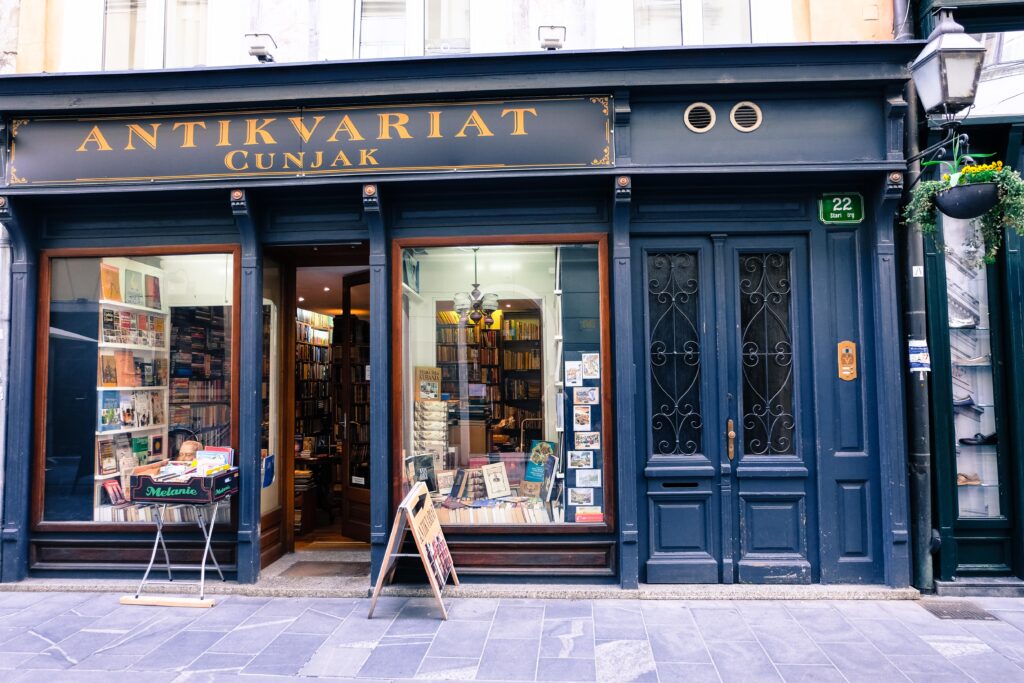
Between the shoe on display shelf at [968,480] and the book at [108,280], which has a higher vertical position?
the book at [108,280]

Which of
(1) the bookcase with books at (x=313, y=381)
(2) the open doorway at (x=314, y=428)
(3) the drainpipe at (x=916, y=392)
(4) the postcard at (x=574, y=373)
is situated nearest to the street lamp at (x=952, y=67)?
(3) the drainpipe at (x=916, y=392)

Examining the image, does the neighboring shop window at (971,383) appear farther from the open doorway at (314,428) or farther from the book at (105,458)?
the book at (105,458)

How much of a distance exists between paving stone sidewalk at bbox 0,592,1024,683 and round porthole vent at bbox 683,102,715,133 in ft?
14.7

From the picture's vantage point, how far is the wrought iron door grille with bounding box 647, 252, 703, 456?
232 inches

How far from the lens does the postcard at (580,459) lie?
603 centimetres

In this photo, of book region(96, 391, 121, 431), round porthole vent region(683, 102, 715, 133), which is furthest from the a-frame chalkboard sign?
round porthole vent region(683, 102, 715, 133)

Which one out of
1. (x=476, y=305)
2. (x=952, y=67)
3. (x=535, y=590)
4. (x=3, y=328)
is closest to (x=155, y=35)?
(x=3, y=328)

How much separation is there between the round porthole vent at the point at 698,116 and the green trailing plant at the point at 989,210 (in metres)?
1.97

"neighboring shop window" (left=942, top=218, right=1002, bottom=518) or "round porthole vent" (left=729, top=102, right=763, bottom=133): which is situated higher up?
"round porthole vent" (left=729, top=102, right=763, bottom=133)

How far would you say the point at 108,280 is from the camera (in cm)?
637

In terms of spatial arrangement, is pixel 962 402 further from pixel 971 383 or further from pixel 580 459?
pixel 580 459

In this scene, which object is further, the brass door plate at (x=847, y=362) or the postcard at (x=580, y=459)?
the postcard at (x=580, y=459)

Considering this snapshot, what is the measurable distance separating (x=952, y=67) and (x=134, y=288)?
808 centimetres

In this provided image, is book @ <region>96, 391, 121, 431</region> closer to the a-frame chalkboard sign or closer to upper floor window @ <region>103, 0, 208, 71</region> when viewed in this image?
the a-frame chalkboard sign
